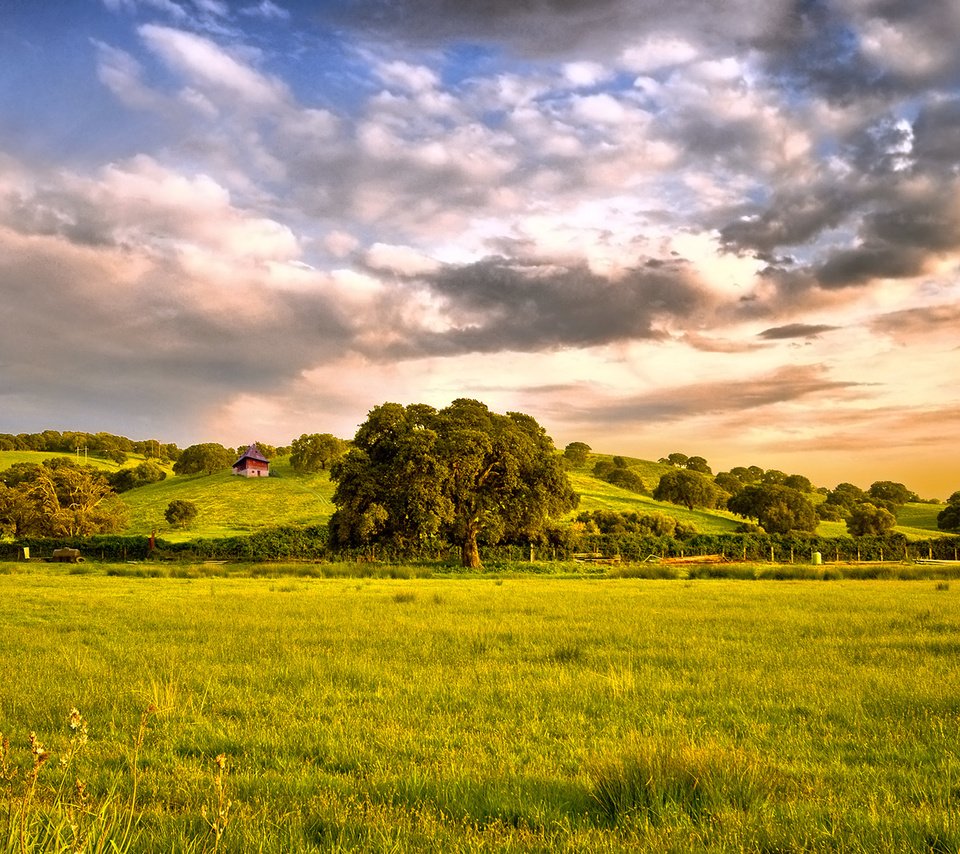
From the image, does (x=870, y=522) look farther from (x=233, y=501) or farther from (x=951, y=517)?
(x=233, y=501)

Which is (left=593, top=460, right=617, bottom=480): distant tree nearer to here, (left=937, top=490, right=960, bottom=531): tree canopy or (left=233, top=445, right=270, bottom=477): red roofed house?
(left=937, top=490, right=960, bottom=531): tree canopy

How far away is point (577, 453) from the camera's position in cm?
16500

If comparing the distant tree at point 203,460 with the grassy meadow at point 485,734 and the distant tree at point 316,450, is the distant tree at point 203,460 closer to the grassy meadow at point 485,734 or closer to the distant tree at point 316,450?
the distant tree at point 316,450

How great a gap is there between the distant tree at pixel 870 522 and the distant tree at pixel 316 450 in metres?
80.7

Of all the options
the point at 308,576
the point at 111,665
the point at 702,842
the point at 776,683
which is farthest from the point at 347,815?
the point at 308,576

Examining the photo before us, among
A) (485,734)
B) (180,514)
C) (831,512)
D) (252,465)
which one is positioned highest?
(252,465)

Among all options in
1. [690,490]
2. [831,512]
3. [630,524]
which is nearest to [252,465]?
[630,524]

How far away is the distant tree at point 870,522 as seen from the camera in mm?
104688

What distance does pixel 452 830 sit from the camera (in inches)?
223

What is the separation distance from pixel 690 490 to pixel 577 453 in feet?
144

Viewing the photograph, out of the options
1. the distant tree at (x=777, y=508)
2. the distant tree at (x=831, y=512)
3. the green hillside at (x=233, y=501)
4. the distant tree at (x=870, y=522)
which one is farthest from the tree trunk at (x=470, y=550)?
the distant tree at (x=831, y=512)

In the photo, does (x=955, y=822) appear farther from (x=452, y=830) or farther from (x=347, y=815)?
(x=347, y=815)

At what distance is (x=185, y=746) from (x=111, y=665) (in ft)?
20.1

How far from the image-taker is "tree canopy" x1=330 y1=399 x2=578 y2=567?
50.3m
